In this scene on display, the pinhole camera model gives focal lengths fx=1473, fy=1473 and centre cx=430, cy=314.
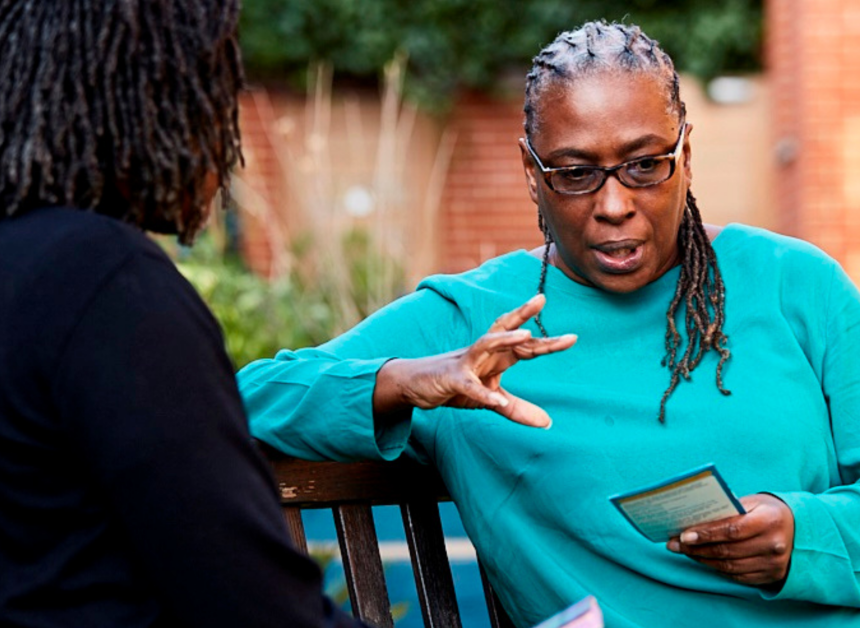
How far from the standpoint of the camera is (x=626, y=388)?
2564 millimetres

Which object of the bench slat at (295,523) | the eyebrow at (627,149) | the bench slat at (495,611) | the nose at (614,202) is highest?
the eyebrow at (627,149)

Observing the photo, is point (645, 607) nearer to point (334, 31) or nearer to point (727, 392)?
point (727, 392)

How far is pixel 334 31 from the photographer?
8.31m

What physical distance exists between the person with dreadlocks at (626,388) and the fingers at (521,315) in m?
0.19

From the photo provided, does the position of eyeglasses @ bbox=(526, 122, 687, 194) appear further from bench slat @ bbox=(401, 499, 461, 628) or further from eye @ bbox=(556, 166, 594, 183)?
bench slat @ bbox=(401, 499, 461, 628)

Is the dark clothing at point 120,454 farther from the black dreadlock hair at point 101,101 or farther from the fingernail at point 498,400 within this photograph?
the fingernail at point 498,400

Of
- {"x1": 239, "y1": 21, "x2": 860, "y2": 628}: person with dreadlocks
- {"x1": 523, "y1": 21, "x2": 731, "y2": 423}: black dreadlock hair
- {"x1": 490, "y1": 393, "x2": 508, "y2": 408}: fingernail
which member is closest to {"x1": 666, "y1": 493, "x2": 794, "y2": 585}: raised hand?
{"x1": 239, "y1": 21, "x2": 860, "y2": 628}: person with dreadlocks

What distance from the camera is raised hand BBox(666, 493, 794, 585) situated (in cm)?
231

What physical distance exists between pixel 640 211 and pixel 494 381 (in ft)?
1.58

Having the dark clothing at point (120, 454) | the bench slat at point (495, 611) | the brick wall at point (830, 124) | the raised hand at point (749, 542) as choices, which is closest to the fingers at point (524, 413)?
the raised hand at point (749, 542)

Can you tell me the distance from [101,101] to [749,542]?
4.10 ft

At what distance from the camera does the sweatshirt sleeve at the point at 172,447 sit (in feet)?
5.19

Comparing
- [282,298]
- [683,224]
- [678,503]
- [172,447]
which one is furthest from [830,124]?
[172,447]

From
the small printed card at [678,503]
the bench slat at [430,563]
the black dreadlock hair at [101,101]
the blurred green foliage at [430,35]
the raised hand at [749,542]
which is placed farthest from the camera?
the blurred green foliage at [430,35]
